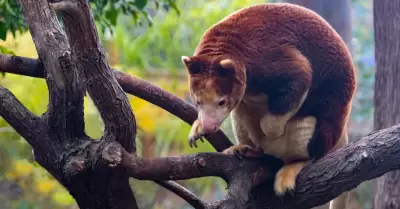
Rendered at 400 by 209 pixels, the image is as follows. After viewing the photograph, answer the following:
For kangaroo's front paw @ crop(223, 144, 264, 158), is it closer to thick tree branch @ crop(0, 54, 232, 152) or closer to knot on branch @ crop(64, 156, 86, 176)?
thick tree branch @ crop(0, 54, 232, 152)

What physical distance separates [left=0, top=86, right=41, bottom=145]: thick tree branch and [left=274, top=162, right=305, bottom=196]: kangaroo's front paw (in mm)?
925

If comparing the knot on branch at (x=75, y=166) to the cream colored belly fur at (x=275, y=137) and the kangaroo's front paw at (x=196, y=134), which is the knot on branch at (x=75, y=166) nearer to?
the kangaroo's front paw at (x=196, y=134)

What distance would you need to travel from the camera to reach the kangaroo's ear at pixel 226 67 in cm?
228

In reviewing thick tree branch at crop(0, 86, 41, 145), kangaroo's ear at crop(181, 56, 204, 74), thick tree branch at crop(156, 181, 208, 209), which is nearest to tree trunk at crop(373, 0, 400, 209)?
thick tree branch at crop(156, 181, 208, 209)

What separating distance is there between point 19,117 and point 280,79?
3.25 ft

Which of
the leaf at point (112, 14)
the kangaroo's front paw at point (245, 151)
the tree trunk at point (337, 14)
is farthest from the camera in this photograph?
the tree trunk at point (337, 14)

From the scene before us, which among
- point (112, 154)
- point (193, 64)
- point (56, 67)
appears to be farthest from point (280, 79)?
point (56, 67)

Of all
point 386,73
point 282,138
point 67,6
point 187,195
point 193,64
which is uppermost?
point 67,6

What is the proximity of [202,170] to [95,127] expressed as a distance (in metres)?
1.91

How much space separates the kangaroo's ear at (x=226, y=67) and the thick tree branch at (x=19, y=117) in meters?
0.70

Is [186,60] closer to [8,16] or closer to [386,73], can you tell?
[8,16]

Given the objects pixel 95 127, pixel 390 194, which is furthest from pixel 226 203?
pixel 95 127

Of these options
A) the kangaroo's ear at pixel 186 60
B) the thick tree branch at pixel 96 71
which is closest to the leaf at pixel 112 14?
the kangaroo's ear at pixel 186 60

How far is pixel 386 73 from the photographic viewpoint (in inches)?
129
